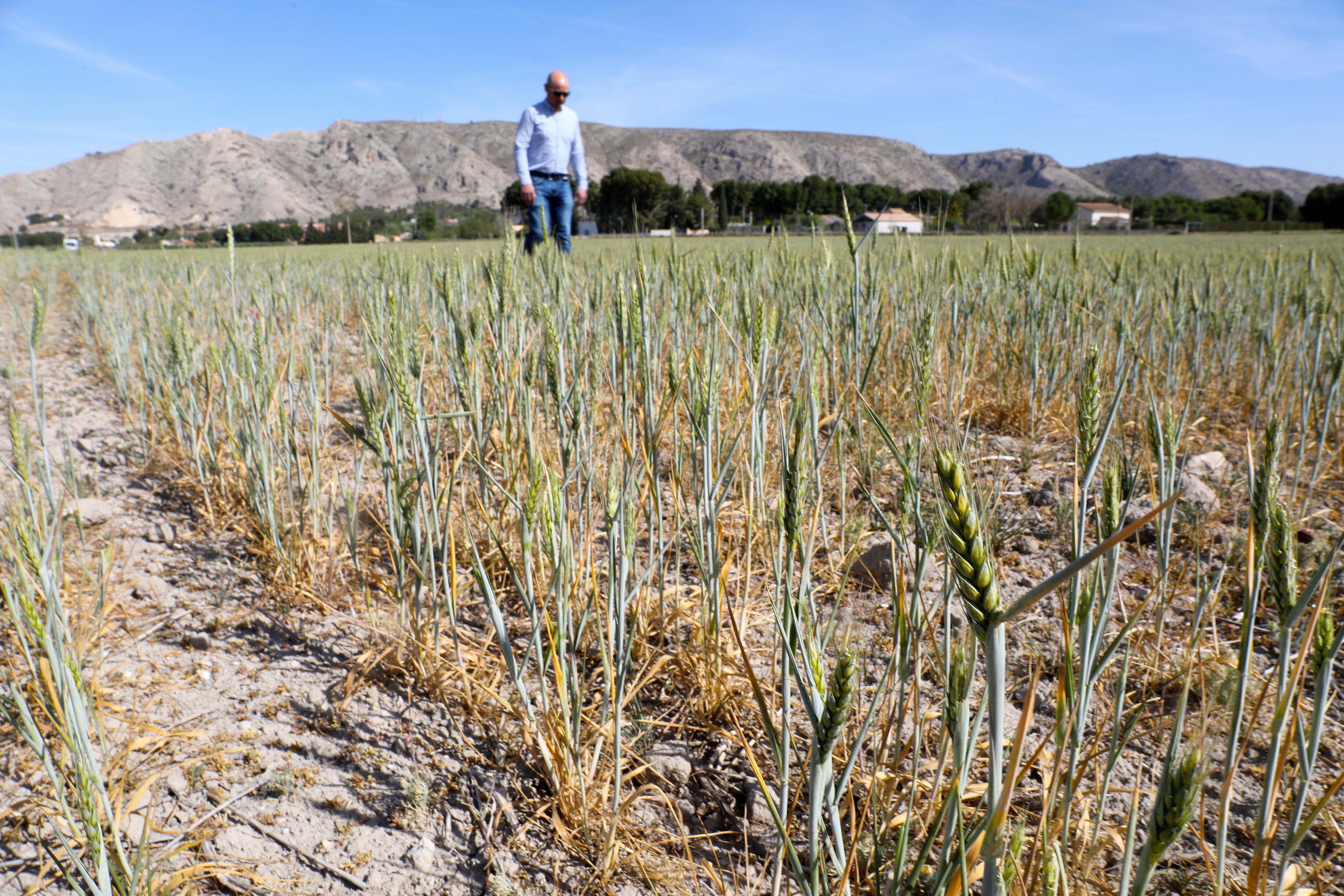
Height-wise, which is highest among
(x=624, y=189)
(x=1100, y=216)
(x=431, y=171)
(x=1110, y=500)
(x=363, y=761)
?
(x=431, y=171)

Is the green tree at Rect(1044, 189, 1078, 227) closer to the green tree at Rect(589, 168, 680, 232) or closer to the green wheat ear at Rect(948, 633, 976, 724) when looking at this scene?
the green tree at Rect(589, 168, 680, 232)

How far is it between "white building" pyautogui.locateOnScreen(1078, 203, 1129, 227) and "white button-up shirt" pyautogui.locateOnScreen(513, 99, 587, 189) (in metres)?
33.0

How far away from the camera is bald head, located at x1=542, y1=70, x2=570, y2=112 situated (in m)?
5.43

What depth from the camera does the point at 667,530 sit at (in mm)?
1912

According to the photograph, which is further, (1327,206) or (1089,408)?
(1327,206)

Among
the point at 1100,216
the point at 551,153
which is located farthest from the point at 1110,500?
the point at 1100,216

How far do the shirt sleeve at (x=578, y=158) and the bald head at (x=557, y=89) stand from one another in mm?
199

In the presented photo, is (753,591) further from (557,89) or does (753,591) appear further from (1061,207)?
(1061,207)

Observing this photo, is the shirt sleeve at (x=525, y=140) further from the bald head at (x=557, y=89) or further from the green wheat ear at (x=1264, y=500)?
the green wheat ear at (x=1264, y=500)

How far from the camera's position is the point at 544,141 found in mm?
5480

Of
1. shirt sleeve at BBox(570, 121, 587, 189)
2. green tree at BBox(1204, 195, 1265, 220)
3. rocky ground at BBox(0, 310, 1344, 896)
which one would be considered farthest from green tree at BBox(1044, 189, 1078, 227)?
rocky ground at BBox(0, 310, 1344, 896)

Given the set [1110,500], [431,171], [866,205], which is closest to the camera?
[1110,500]

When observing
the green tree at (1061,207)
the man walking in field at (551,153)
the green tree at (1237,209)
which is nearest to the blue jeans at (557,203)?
the man walking in field at (551,153)

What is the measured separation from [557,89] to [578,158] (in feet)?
1.95
